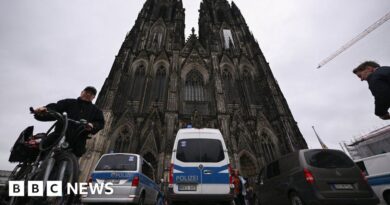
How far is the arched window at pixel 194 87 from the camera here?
20.0m

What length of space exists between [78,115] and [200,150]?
11.1ft

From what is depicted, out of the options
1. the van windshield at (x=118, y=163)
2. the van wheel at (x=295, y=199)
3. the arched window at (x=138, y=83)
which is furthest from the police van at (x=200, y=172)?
the arched window at (x=138, y=83)

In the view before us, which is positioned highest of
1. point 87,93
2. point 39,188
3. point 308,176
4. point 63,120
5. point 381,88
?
point 87,93

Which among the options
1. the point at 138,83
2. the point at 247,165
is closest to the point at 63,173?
the point at 247,165

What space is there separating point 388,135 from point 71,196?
141 feet

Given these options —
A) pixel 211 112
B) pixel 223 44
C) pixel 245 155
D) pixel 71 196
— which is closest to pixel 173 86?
pixel 211 112

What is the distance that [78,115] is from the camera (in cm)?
318

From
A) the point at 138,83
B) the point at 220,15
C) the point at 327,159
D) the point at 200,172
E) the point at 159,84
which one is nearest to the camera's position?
the point at 327,159

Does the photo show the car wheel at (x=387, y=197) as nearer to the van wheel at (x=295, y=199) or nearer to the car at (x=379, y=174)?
the car at (x=379, y=174)

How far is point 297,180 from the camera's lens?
4.64m

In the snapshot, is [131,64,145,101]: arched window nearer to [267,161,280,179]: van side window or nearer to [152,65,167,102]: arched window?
[152,65,167,102]: arched window

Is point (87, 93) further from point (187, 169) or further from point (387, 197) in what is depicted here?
point (387, 197)

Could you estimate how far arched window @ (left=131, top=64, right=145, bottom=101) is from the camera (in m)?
19.0

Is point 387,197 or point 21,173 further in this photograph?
point 387,197
